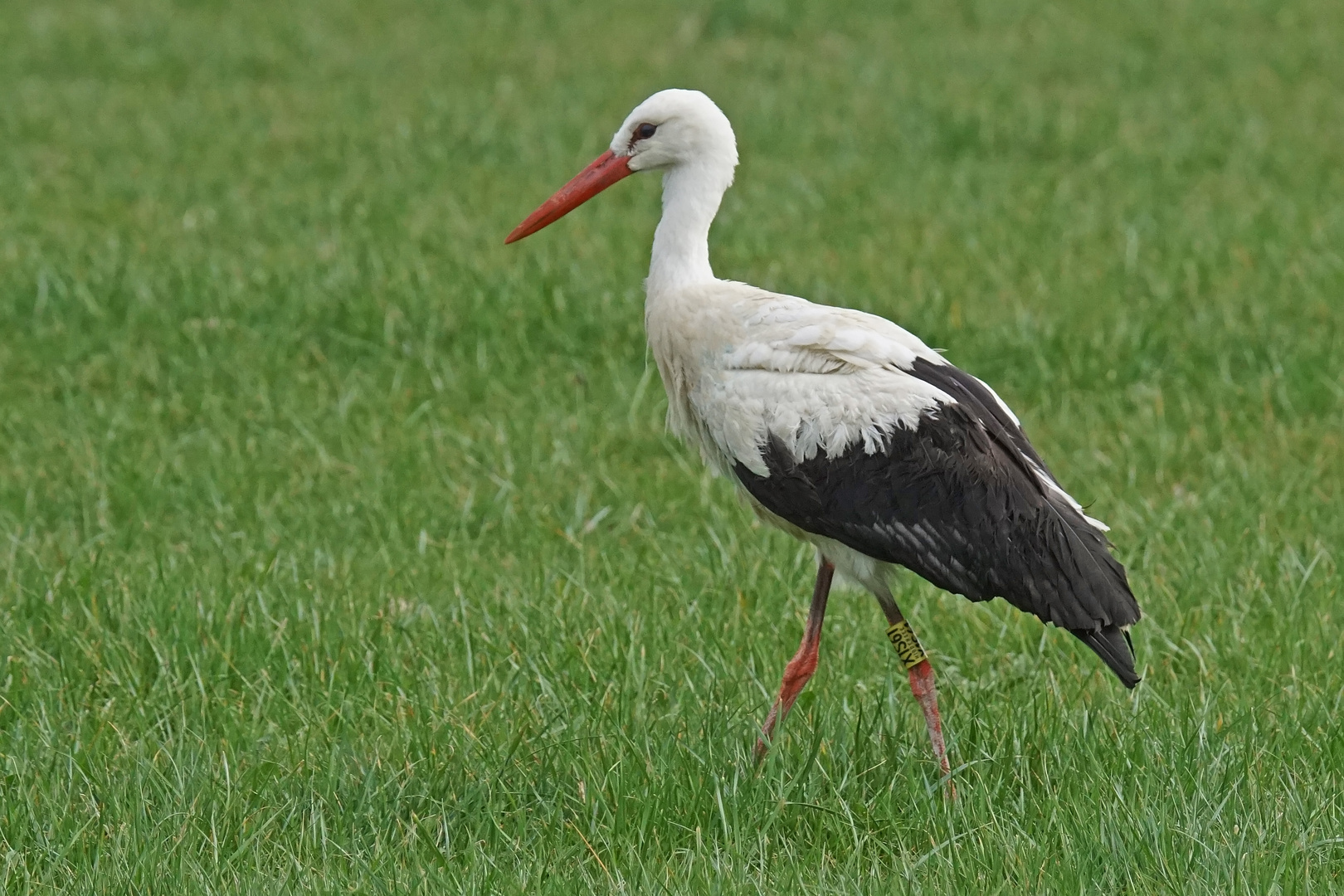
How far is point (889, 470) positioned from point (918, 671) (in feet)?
1.55

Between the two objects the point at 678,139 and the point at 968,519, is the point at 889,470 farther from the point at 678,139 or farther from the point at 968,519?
the point at 678,139

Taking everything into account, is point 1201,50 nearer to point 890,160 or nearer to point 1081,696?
point 890,160

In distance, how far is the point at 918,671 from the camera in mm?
3811

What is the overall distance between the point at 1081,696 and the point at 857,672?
58cm

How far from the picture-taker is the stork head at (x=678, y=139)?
4.13 m

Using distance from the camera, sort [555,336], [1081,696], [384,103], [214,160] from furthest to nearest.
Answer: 1. [384,103]
2. [214,160]
3. [555,336]
4. [1081,696]

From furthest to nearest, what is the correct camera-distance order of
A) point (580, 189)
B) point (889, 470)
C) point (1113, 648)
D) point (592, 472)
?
point (592, 472)
point (580, 189)
point (889, 470)
point (1113, 648)

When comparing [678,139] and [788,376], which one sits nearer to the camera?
[788,376]

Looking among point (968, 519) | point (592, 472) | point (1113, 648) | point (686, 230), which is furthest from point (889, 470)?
point (592, 472)

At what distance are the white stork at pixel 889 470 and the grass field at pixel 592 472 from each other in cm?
28

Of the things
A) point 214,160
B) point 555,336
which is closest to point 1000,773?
point 555,336

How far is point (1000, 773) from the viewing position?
3621 millimetres

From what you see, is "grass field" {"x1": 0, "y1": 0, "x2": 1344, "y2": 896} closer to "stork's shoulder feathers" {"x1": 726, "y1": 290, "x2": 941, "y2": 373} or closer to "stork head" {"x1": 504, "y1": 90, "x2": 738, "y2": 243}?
"stork's shoulder feathers" {"x1": 726, "y1": 290, "x2": 941, "y2": 373}

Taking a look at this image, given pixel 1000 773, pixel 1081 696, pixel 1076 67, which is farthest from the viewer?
pixel 1076 67
